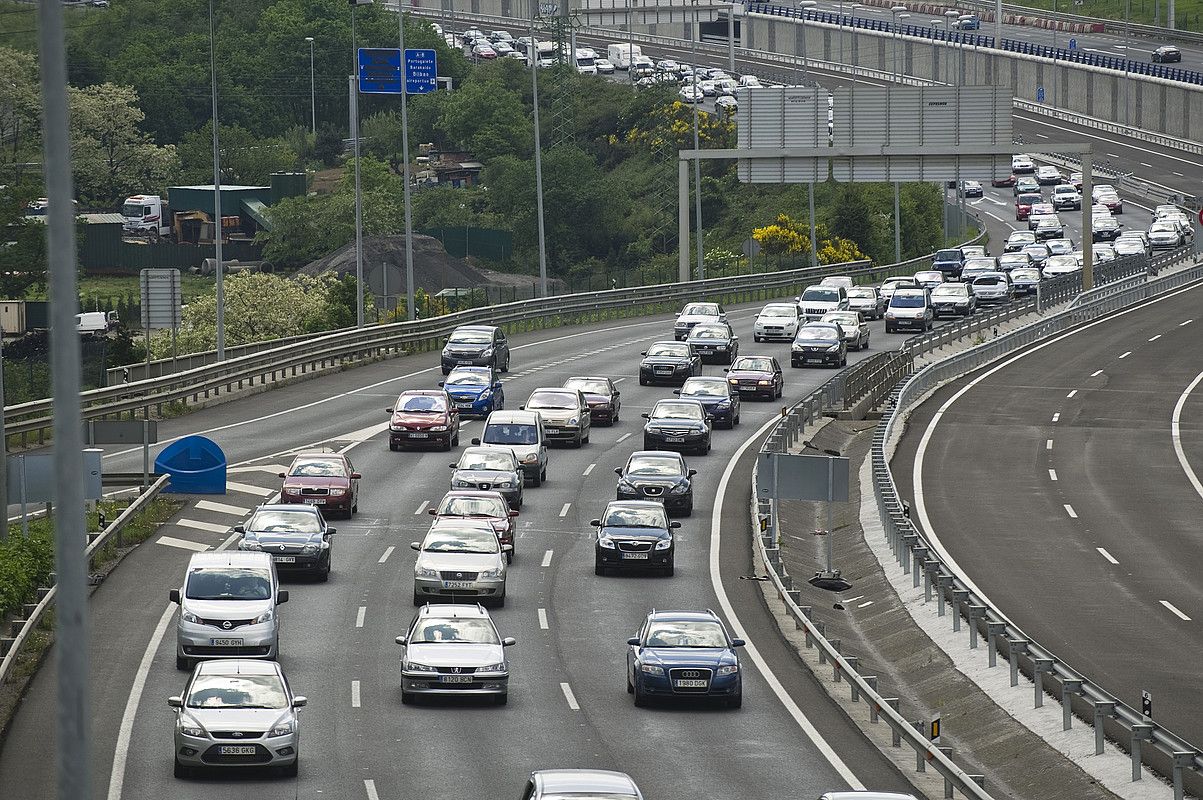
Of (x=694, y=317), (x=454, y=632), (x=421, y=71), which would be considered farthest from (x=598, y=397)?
(x=421, y=71)

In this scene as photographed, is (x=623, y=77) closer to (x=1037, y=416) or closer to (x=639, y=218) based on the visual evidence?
(x=639, y=218)

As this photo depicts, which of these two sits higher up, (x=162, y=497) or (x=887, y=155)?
(x=887, y=155)

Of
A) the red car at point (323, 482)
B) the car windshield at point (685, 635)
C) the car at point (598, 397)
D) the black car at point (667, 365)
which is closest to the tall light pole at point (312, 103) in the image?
the black car at point (667, 365)

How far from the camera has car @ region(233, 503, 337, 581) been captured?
113 feet

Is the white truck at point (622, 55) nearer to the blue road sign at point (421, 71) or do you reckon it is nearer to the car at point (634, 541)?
the blue road sign at point (421, 71)

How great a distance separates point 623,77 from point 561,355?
11678 cm

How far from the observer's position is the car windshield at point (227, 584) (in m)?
28.9

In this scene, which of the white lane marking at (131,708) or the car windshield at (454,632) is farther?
the car windshield at (454,632)

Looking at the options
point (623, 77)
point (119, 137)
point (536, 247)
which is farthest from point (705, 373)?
point (623, 77)

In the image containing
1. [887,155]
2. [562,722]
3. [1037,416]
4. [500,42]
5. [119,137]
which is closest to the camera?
[562,722]

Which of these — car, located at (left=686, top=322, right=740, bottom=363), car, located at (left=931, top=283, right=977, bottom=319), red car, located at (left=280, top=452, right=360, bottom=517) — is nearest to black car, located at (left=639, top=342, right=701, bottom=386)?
car, located at (left=686, top=322, right=740, bottom=363)

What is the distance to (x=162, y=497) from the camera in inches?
1660

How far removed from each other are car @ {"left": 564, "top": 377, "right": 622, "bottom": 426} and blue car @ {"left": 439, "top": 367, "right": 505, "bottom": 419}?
221 centimetres

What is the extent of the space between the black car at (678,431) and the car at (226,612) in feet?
67.7
